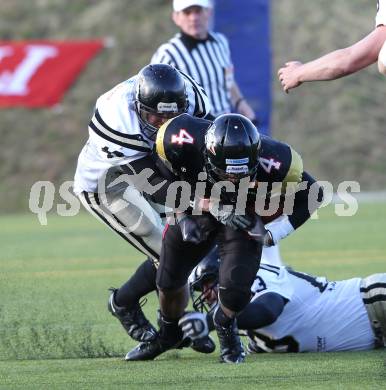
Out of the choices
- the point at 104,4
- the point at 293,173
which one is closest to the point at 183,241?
the point at 293,173

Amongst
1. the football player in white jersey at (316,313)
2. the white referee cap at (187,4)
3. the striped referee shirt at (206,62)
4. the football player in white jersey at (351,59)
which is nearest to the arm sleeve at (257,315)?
the football player in white jersey at (316,313)

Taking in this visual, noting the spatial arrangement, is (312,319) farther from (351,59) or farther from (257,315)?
(351,59)

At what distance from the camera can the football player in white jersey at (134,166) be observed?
483 centimetres

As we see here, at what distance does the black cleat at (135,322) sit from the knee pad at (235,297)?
2.00 ft

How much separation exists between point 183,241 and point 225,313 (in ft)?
1.20

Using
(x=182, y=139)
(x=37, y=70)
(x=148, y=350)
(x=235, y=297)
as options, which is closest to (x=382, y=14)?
(x=182, y=139)

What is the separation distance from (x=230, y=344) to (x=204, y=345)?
23 centimetres

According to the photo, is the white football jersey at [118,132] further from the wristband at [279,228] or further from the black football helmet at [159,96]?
the wristband at [279,228]

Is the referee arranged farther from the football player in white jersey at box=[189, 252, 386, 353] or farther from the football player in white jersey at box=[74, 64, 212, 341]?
the football player in white jersey at box=[189, 252, 386, 353]

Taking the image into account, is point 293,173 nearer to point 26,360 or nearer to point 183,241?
point 183,241

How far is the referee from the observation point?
6.91m

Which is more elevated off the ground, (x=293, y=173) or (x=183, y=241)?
(x=293, y=173)

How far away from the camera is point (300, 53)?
18.6 m

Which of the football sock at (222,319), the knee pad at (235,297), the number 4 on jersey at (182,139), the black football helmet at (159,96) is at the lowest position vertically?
the football sock at (222,319)
